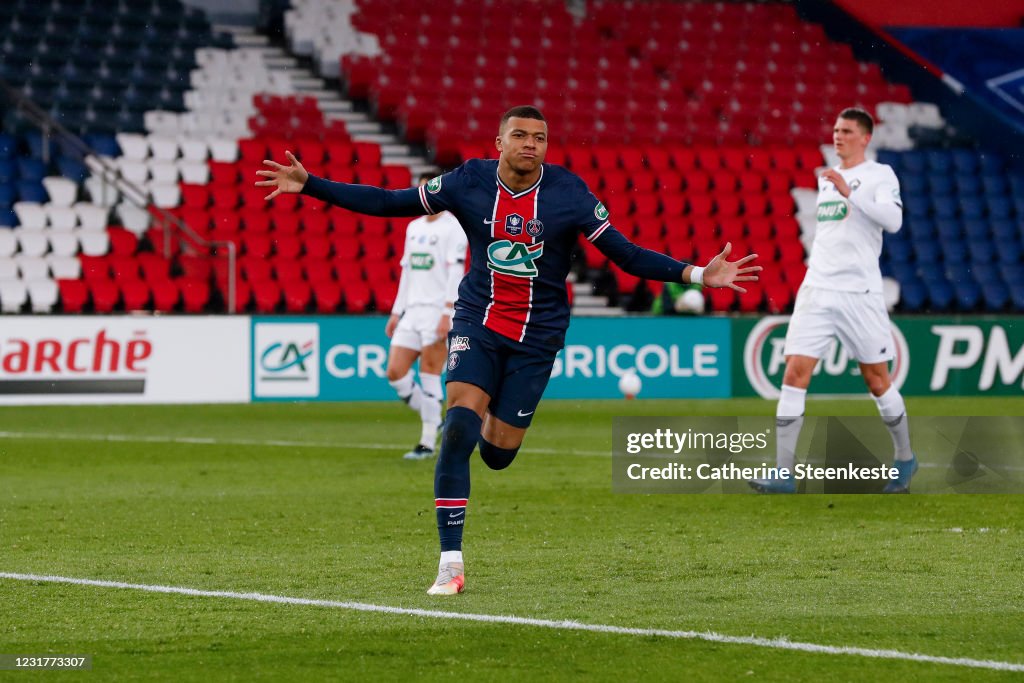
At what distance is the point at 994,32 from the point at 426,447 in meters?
20.9

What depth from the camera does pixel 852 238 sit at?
9.77 metres

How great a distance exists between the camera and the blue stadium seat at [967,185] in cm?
2733

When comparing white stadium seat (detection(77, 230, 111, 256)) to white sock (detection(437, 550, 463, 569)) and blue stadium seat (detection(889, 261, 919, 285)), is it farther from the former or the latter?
white sock (detection(437, 550, 463, 569))

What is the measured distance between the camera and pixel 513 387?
671 cm

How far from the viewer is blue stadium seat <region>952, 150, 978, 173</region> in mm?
27891

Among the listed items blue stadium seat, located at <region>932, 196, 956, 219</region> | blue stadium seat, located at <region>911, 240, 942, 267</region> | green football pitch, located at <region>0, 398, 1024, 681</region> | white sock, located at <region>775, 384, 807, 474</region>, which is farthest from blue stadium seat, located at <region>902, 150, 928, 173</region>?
white sock, located at <region>775, 384, 807, 474</region>

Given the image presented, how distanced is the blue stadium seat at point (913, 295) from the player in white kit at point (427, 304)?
14.0 meters

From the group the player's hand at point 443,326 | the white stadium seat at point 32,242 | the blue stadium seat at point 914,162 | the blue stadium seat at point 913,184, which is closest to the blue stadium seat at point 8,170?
the white stadium seat at point 32,242

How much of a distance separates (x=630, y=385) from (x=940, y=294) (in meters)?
7.58

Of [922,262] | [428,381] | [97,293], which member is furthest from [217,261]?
[922,262]

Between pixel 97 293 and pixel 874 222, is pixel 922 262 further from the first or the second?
pixel 874 222

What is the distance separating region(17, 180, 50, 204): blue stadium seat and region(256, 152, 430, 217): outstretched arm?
15.9 metres

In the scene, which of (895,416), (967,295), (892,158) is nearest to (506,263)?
(895,416)

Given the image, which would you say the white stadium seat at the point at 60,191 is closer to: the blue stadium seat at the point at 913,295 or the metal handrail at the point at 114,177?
the metal handrail at the point at 114,177
